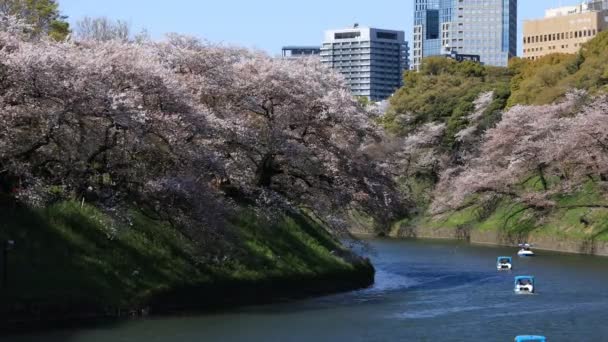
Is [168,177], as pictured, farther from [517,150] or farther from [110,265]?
[517,150]

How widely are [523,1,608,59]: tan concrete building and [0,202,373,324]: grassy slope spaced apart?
397ft

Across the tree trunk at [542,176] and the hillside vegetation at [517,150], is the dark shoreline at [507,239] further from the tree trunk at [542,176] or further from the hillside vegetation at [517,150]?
the tree trunk at [542,176]

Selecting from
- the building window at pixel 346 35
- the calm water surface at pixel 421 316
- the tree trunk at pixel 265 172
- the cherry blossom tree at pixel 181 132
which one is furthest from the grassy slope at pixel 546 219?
the building window at pixel 346 35

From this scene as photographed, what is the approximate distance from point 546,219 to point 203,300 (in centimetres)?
3334

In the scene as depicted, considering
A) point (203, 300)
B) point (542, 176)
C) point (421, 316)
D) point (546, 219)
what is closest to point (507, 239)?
point (546, 219)

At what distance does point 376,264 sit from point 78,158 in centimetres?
2186

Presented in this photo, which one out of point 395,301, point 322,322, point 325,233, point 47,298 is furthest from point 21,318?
point 325,233

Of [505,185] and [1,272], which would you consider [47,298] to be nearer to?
[1,272]

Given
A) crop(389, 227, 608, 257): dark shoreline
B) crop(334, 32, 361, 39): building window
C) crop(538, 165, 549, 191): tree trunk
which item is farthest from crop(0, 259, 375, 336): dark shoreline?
crop(334, 32, 361, 39): building window

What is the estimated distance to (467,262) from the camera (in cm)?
5019

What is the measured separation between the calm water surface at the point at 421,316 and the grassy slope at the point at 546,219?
1099 centimetres

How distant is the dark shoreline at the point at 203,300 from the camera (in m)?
27.0

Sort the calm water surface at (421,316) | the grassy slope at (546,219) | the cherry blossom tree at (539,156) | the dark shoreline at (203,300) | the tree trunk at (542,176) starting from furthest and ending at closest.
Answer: the tree trunk at (542,176) < the cherry blossom tree at (539,156) < the grassy slope at (546,219) < the calm water surface at (421,316) < the dark shoreline at (203,300)

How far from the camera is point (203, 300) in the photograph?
31516 mm
